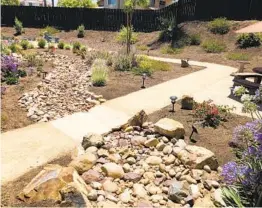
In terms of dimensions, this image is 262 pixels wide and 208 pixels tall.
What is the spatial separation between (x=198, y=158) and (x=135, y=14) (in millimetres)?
21898

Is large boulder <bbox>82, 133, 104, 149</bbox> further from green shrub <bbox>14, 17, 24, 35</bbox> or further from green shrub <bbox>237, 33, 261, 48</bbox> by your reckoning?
green shrub <bbox>14, 17, 24, 35</bbox>

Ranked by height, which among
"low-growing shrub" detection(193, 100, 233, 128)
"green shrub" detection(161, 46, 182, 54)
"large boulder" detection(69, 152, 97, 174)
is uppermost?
"green shrub" detection(161, 46, 182, 54)

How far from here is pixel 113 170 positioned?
5242mm

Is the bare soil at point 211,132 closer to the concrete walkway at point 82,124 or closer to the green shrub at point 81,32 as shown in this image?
the concrete walkway at point 82,124

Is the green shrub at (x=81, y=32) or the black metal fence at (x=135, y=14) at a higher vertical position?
the black metal fence at (x=135, y=14)

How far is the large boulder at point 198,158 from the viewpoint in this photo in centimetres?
543

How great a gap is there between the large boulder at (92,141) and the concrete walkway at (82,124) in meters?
0.34

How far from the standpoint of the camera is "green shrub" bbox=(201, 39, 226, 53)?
58.2 ft

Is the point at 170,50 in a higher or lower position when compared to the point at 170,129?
higher

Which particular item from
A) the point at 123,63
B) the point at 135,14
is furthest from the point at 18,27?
the point at 123,63

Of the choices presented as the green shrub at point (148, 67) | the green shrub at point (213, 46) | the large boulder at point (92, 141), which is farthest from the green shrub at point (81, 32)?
the large boulder at point (92, 141)

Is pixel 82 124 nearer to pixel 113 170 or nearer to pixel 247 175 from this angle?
pixel 113 170

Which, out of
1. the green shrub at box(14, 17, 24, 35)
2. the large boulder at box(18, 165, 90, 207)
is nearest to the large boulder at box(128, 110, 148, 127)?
the large boulder at box(18, 165, 90, 207)

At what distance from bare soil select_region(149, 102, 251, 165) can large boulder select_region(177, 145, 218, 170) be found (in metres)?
0.29
